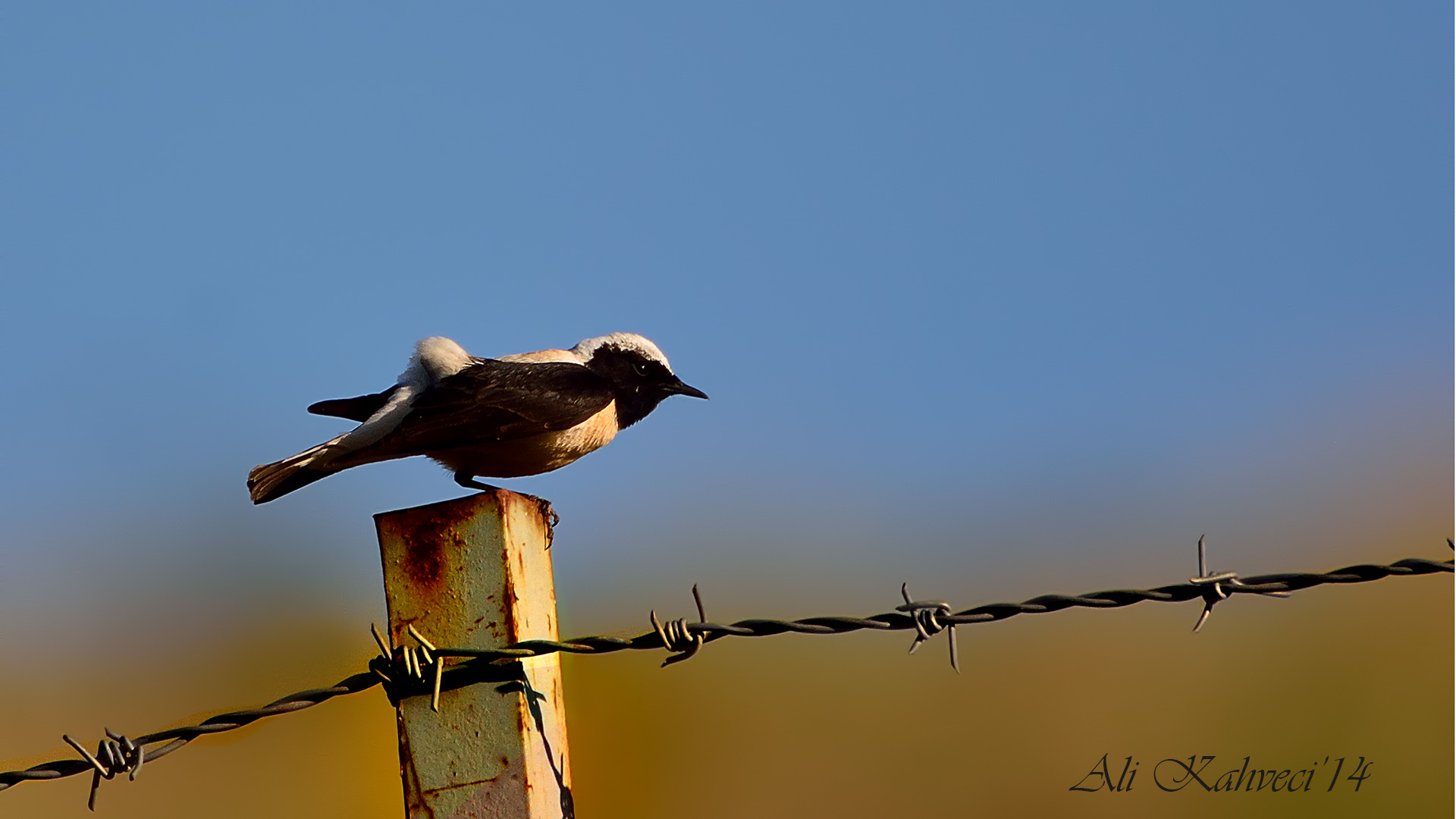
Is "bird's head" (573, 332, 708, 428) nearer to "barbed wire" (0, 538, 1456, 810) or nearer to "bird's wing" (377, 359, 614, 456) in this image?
"bird's wing" (377, 359, 614, 456)

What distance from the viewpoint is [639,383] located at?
299 inches

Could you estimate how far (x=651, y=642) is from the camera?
3.63 m

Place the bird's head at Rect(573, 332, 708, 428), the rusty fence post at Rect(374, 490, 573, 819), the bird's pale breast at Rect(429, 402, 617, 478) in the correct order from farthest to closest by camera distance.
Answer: the bird's head at Rect(573, 332, 708, 428) < the bird's pale breast at Rect(429, 402, 617, 478) < the rusty fence post at Rect(374, 490, 573, 819)

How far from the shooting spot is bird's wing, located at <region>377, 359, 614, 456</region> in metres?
6.17

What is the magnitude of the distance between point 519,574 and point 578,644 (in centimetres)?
24

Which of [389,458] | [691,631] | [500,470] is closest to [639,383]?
[500,470]

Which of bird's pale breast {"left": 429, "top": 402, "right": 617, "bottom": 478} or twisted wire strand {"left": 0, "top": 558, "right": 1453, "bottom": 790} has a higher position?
bird's pale breast {"left": 429, "top": 402, "right": 617, "bottom": 478}

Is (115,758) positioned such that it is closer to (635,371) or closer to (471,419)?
(471,419)

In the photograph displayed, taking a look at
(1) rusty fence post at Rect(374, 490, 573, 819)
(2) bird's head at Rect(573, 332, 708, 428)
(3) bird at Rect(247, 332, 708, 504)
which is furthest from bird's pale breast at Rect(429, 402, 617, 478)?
(1) rusty fence post at Rect(374, 490, 573, 819)

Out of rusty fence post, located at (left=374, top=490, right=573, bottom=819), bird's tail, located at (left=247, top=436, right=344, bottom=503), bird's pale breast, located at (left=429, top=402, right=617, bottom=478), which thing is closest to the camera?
rusty fence post, located at (left=374, top=490, right=573, bottom=819)

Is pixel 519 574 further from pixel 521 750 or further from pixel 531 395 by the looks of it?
pixel 531 395

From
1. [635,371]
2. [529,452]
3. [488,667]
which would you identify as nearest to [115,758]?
[488,667]

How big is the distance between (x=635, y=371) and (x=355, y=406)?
161 cm

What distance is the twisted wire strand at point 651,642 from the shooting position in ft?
11.3
